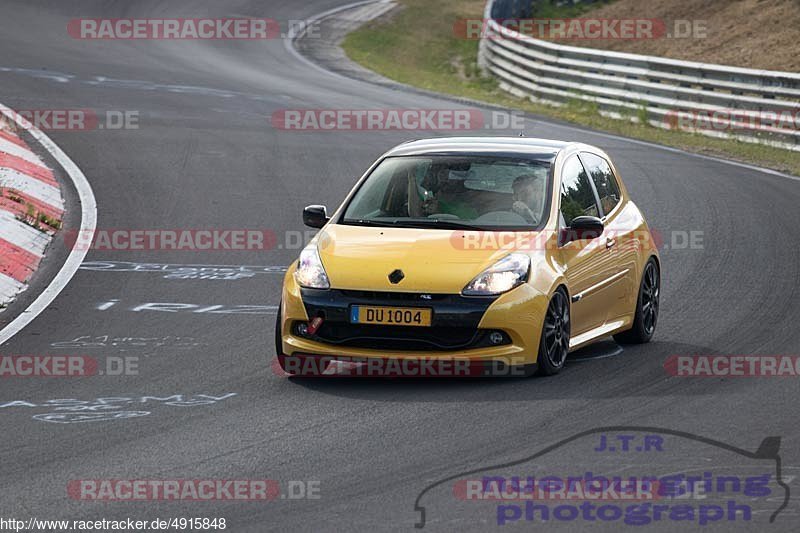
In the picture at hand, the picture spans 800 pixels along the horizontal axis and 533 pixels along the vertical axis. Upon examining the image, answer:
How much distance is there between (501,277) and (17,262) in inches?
223

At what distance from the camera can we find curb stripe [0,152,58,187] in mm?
17078


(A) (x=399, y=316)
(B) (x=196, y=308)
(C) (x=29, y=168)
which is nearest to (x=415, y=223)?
(A) (x=399, y=316)

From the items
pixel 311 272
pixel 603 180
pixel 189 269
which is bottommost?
pixel 189 269

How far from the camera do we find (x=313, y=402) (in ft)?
28.5

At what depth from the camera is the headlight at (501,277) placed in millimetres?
9094

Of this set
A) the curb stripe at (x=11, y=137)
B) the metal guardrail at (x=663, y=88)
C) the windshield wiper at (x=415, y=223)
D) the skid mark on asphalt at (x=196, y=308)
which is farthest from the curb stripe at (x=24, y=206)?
the metal guardrail at (x=663, y=88)

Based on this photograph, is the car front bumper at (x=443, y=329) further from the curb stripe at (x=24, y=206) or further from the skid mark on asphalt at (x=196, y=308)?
the curb stripe at (x=24, y=206)

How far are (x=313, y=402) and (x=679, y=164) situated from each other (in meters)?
13.2

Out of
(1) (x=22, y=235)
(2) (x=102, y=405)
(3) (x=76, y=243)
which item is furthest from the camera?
(3) (x=76, y=243)

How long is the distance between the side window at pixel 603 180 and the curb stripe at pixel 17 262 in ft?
16.5

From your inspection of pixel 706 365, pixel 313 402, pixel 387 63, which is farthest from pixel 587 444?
pixel 387 63

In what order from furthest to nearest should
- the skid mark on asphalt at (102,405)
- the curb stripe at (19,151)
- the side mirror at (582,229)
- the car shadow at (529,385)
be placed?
the curb stripe at (19,151) < the side mirror at (582,229) < the car shadow at (529,385) < the skid mark on asphalt at (102,405)

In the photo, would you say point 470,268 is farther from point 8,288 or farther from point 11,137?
point 11,137

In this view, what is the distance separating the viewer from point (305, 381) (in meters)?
9.32
